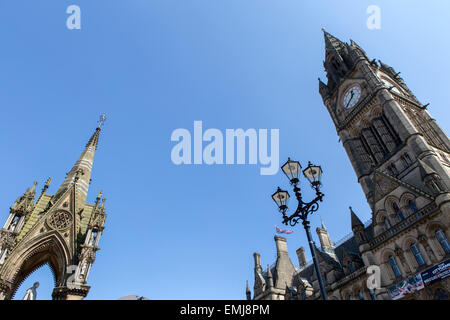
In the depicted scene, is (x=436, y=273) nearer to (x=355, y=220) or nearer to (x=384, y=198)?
(x=384, y=198)

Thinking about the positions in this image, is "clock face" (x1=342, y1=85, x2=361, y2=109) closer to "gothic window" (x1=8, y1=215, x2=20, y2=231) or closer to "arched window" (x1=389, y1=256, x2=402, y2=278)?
"arched window" (x1=389, y1=256, x2=402, y2=278)

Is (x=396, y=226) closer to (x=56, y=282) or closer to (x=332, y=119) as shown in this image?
(x=332, y=119)

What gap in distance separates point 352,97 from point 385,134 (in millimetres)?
9206

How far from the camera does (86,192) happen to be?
2161cm

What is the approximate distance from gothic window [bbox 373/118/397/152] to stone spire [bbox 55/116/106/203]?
1226 inches

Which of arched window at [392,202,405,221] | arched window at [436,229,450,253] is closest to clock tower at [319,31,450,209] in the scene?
arched window at [392,202,405,221]

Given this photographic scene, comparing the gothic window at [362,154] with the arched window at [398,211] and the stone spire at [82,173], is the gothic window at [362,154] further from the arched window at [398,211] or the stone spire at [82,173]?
the stone spire at [82,173]

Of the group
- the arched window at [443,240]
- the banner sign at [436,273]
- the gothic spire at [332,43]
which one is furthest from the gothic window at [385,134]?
the gothic spire at [332,43]

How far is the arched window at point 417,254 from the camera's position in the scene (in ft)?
69.7

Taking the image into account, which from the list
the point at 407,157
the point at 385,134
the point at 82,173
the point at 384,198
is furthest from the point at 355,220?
the point at 82,173

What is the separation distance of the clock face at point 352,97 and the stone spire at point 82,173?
32.5 meters

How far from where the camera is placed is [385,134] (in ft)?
108
